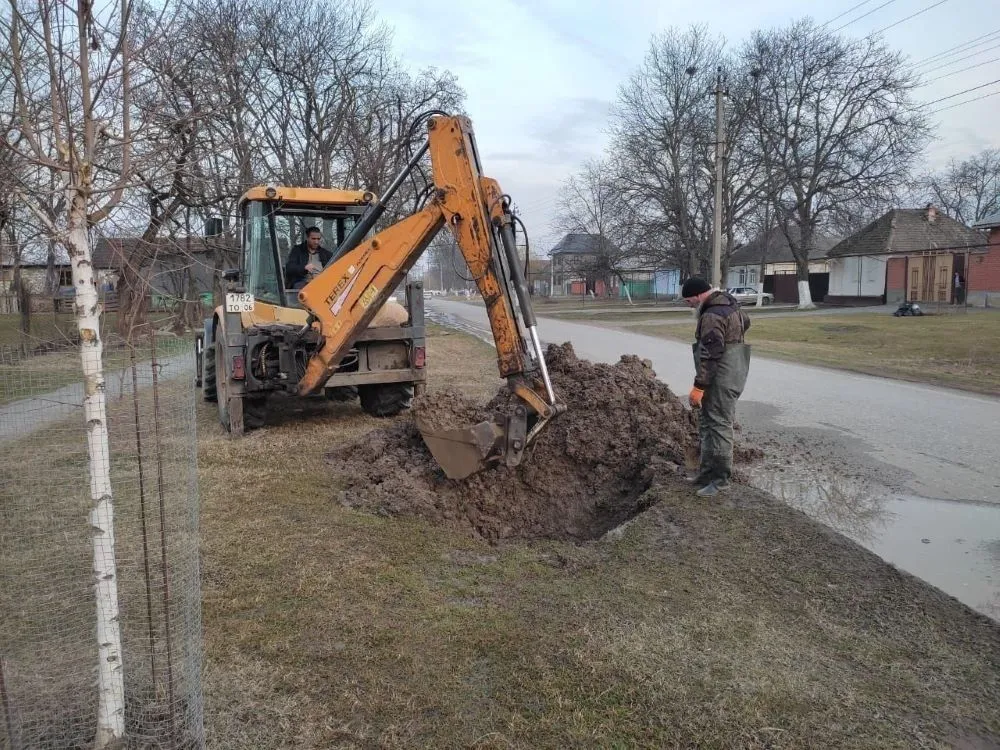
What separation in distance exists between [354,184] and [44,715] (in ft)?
77.5

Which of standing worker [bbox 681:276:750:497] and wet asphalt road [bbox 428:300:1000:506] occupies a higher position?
standing worker [bbox 681:276:750:497]

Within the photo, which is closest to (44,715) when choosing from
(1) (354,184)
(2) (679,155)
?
(1) (354,184)

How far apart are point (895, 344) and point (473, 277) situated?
16695 millimetres

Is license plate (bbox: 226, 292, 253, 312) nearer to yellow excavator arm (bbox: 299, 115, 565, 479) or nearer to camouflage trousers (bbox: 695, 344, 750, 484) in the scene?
yellow excavator arm (bbox: 299, 115, 565, 479)

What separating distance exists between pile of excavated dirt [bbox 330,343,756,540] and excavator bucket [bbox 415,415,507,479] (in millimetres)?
280

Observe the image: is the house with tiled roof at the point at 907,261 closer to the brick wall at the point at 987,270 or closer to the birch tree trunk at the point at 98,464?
the brick wall at the point at 987,270

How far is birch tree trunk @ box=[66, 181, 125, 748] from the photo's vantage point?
2633 mm

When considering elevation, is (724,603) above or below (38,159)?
below

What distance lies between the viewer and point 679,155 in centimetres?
3769

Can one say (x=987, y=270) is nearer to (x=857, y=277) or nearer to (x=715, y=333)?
(x=857, y=277)

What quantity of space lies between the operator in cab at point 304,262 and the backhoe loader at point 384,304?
16 cm

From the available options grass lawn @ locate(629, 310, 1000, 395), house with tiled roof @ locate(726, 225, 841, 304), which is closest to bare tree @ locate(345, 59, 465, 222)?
grass lawn @ locate(629, 310, 1000, 395)

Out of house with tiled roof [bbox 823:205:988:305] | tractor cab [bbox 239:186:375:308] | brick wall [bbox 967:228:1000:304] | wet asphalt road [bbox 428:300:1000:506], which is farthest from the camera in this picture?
house with tiled roof [bbox 823:205:988:305]

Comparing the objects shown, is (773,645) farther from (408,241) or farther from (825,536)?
(408,241)
